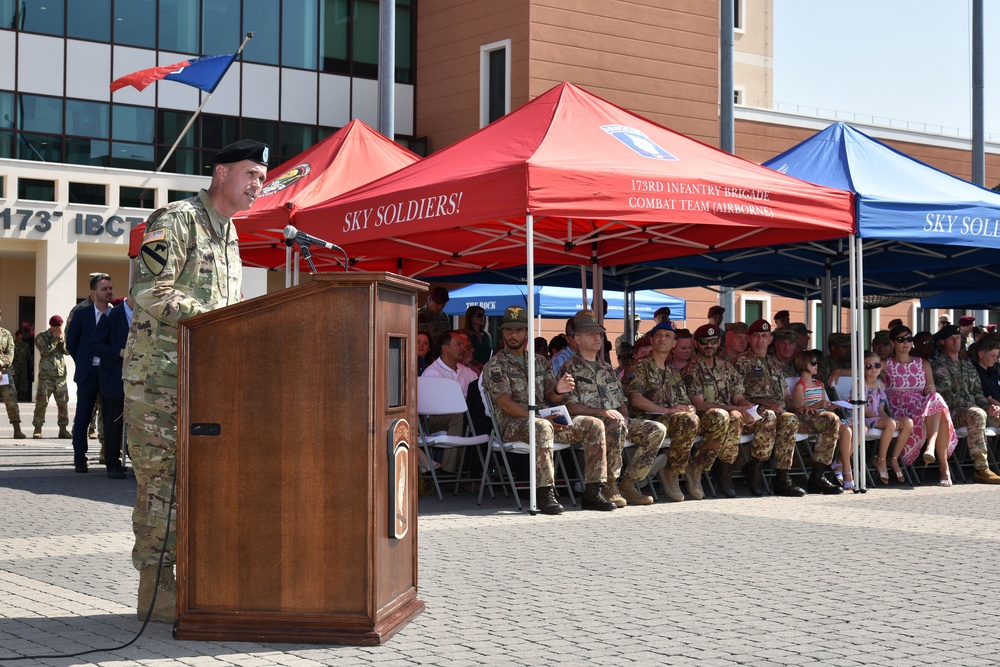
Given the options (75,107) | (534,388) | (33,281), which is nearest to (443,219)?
(534,388)

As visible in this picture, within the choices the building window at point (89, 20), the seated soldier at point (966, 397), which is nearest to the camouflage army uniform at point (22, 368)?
the building window at point (89, 20)

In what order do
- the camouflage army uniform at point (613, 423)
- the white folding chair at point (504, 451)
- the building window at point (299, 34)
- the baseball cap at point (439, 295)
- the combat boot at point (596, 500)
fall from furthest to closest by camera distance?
the building window at point (299, 34) < the baseball cap at point (439, 295) < the camouflage army uniform at point (613, 423) < the white folding chair at point (504, 451) < the combat boot at point (596, 500)

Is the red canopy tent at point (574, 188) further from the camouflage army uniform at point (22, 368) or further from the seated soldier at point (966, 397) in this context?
the camouflage army uniform at point (22, 368)

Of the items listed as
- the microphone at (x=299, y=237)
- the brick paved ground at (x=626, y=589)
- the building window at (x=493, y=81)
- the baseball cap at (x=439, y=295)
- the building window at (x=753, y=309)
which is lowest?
the brick paved ground at (x=626, y=589)

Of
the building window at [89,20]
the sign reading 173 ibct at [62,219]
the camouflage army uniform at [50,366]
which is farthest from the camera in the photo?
the building window at [89,20]

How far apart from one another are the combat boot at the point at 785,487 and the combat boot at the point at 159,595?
7454 millimetres

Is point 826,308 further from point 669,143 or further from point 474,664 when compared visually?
point 474,664

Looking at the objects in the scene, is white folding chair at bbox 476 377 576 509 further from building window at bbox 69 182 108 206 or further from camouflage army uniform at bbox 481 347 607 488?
building window at bbox 69 182 108 206

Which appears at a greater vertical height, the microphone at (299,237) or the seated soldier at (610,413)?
the microphone at (299,237)

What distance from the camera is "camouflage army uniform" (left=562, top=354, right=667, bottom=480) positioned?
10.6m

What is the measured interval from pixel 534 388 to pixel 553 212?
4.64 feet

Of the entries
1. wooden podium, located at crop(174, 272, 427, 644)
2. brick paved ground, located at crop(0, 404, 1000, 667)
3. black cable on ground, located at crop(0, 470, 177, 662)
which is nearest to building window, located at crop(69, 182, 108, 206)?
brick paved ground, located at crop(0, 404, 1000, 667)

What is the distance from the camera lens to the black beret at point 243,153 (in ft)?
18.9

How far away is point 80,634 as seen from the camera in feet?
17.6
